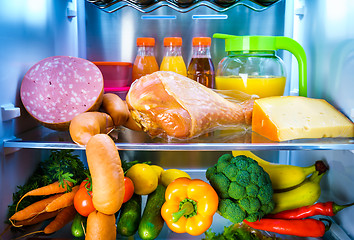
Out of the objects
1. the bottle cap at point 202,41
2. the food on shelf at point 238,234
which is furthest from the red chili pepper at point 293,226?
the bottle cap at point 202,41

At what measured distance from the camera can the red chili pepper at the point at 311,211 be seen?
118 centimetres

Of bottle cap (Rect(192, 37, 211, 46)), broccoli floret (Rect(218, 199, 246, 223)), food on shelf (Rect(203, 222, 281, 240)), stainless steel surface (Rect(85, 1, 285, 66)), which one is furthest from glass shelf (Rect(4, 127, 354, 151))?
stainless steel surface (Rect(85, 1, 285, 66))

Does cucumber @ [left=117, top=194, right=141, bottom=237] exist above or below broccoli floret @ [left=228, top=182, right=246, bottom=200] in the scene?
below

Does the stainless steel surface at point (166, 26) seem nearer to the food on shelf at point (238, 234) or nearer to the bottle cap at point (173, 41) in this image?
the bottle cap at point (173, 41)

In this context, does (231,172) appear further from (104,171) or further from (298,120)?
(104,171)

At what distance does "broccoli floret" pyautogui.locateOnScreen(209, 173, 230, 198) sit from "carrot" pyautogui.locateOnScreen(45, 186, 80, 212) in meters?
0.52

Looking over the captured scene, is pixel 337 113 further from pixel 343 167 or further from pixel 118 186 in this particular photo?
pixel 118 186

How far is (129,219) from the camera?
117 cm

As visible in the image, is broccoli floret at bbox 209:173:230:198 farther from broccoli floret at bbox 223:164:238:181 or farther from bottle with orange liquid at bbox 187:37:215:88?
bottle with orange liquid at bbox 187:37:215:88

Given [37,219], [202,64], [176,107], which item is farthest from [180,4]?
[37,219]

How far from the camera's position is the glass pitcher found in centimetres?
131

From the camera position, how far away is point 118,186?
102cm

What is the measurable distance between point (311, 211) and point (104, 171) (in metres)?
0.76

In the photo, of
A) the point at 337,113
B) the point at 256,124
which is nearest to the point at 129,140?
the point at 256,124
